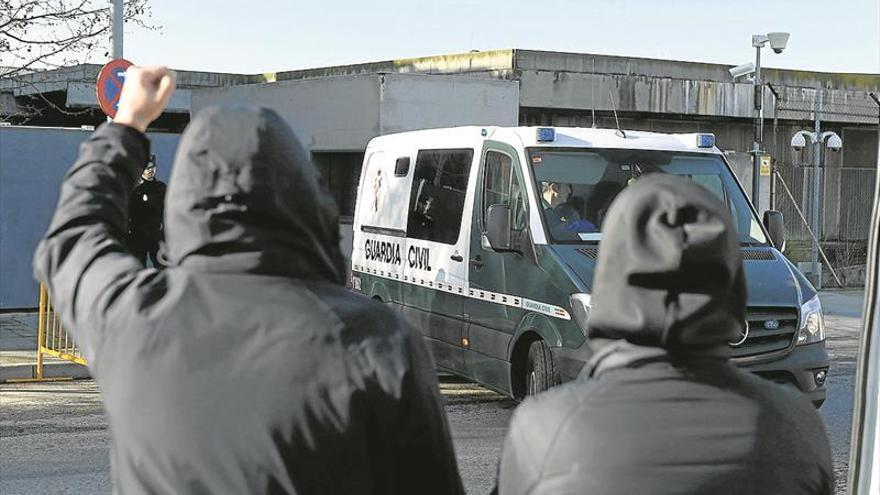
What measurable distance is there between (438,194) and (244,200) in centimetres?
785

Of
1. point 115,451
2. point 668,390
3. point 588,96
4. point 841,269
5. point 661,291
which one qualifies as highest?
point 588,96

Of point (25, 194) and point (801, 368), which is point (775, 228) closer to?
point (801, 368)

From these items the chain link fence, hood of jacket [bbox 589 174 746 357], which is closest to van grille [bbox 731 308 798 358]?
hood of jacket [bbox 589 174 746 357]

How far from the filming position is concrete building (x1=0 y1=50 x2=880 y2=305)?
2170 centimetres

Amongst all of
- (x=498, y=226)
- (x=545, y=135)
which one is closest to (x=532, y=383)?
(x=498, y=226)

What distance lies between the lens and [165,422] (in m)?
2.21

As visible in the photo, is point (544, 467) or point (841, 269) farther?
point (841, 269)

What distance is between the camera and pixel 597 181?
30.0 ft

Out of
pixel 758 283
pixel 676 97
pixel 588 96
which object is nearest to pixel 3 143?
pixel 758 283

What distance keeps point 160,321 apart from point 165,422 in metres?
0.18

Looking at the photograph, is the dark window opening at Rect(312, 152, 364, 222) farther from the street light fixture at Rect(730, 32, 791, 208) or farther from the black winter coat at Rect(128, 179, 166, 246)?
the black winter coat at Rect(128, 179, 166, 246)

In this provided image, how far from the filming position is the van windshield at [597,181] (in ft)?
29.2

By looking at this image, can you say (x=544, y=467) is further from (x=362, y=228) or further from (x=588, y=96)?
(x=588, y=96)

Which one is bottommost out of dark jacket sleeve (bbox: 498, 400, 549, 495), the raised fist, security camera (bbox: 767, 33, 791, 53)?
dark jacket sleeve (bbox: 498, 400, 549, 495)
